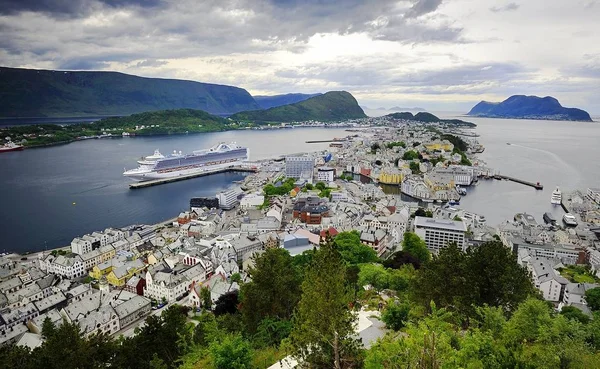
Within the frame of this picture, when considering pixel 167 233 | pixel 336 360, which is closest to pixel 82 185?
pixel 167 233

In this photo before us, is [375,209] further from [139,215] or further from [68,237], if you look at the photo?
[68,237]

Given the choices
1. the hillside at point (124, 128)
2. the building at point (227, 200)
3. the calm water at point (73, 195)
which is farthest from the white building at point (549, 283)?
the hillside at point (124, 128)

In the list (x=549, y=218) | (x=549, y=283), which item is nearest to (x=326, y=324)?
(x=549, y=283)

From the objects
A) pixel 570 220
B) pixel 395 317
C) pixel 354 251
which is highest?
pixel 395 317

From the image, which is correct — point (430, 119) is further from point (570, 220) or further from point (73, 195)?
point (73, 195)

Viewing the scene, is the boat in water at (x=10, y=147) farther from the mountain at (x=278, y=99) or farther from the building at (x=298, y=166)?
the mountain at (x=278, y=99)

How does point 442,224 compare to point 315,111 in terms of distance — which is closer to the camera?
point 442,224

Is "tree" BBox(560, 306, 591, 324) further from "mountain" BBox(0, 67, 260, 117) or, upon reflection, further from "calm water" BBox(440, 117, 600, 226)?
"mountain" BBox(0, 67, 260, 117)
